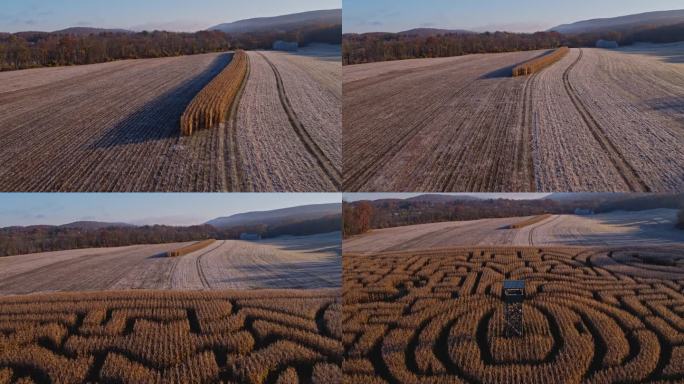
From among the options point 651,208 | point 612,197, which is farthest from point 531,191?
point 651,208

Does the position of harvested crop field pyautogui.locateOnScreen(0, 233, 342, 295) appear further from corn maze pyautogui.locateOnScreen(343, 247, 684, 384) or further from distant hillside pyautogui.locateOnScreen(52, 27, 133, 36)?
distant hillside pyautogui.locateOnScreen(52, 27, 133, 36)

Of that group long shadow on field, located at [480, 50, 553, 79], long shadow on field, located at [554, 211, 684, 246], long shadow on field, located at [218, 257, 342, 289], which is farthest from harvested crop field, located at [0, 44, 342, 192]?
long shadow on field, located at [554, 211, 684, 246]

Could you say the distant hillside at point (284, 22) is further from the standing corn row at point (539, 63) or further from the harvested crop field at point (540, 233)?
the standing corn row at point (539, 63)

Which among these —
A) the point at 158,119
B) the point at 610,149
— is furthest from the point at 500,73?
the point at 158,119

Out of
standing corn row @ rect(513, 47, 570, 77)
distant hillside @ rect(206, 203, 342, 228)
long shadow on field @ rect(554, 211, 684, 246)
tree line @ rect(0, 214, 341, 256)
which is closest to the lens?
distant hillside @ rect(206, 203, 342, 228)

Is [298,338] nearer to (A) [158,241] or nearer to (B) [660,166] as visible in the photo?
(A) [158,241]

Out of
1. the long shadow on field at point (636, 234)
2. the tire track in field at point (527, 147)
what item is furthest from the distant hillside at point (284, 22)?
the long shadow on field at point (636, 234)
